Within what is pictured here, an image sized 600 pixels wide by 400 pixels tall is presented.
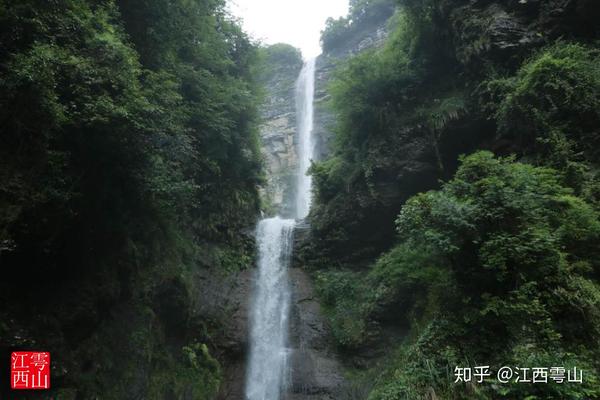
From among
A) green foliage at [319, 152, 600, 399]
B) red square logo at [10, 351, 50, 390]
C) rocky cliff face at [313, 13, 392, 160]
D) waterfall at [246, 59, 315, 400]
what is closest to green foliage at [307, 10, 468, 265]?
waterfall at [246, 59, 315, 400]

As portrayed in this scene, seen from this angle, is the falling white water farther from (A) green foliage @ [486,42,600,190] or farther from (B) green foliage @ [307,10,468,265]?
(A) green foliage @ [486,42,600,190]

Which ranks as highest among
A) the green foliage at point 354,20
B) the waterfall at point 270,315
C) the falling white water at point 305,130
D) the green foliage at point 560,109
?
the green foliage at point 354,20

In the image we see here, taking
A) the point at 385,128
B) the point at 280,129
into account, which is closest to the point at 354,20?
the point at 280,129

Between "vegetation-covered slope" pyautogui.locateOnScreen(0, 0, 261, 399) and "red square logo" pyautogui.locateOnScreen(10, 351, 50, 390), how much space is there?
0.14m

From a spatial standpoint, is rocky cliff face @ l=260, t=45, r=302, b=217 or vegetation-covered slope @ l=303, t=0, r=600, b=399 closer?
vegetation-covered slope @ l=303, t=0, r=600, b=399

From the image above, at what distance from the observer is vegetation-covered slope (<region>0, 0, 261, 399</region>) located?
530 cm

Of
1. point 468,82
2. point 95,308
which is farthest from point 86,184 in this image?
point 468,82

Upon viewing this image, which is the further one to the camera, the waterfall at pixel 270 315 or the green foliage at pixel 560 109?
the waterfall at pixel 270 315

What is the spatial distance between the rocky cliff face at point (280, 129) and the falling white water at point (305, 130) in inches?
18.8

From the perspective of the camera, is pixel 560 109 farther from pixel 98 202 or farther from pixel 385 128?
pixel 98 202

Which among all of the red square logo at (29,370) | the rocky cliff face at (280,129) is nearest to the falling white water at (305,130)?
the rocky cliff face at (280,129)

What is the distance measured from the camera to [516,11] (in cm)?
997

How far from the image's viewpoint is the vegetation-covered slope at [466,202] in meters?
5.51

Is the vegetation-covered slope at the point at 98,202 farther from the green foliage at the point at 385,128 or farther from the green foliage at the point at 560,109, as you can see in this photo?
the green foliage at the point at 560,109
